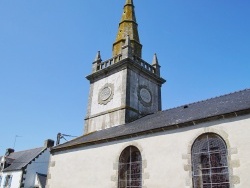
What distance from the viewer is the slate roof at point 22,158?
29164mm

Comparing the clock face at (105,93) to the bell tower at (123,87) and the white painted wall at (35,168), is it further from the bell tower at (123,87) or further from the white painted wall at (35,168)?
the white painted wall at (35,168)

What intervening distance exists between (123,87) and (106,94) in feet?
6.26

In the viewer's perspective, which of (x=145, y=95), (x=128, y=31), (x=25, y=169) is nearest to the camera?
(x=145, y=95)

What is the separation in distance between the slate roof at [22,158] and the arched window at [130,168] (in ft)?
59.8

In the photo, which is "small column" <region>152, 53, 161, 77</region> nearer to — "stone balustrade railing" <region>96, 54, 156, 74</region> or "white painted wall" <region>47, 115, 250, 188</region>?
"stone balustrade railing" <region>96, 54, 156, 74</region>

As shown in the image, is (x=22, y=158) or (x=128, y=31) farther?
(x=22, y=158)

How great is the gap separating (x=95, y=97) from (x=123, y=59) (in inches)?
162

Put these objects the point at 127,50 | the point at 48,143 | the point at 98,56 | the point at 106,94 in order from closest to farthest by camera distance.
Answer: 1. the point at 127,50
2. the point at 106,94
3. the point at 98,56
4. the point at 48,143

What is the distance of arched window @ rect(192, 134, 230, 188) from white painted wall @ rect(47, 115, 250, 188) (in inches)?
12.2

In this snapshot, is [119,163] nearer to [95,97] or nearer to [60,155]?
[60,155]

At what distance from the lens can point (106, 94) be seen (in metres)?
21.5

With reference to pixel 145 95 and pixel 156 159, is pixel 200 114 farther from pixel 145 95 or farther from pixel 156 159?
pixel 145 95

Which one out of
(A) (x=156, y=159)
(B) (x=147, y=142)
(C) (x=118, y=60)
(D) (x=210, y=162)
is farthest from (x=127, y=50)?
(D) (x=210, y=162)

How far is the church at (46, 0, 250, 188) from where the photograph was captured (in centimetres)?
1078
